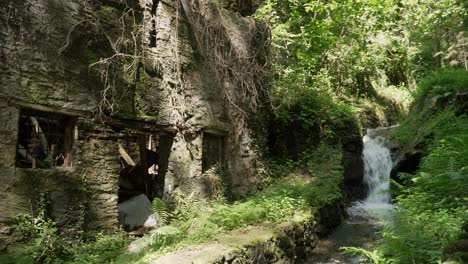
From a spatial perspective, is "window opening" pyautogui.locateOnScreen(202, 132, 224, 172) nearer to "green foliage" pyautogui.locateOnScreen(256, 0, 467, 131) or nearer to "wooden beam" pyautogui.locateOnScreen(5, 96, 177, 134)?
"wooden beam" pyautogui.locateOnScreen(5, 96, 177, 134)

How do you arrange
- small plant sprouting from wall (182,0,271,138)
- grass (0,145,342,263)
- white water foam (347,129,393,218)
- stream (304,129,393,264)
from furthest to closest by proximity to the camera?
white water foam (347,129,393,218)
small plant sprouting from wall (182,0,271,138)
stream (304,129,393,264)
grass (0,145,342,263)

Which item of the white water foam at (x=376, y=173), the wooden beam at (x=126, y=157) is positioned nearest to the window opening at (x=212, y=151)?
the wooden beam at (x=126, y=157)

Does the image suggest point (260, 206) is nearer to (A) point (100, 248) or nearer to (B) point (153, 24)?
(A) point (100, 248)

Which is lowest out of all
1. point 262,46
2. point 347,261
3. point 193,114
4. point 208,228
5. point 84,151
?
point 347,261

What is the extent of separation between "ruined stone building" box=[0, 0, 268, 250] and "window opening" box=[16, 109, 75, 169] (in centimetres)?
2

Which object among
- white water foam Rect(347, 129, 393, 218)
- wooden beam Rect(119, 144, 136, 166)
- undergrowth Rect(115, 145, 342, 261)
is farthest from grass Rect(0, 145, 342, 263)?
wooden beam Rect(119, 144, 136, 166)

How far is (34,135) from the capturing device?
7652 millimetres

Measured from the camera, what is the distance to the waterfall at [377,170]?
1240 cm

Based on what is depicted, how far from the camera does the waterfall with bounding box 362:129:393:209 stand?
40.7 ft

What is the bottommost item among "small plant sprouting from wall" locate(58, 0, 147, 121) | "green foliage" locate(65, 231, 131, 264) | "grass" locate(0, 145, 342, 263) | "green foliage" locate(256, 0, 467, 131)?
"green foliage" locate(65, 231, 131, 264)

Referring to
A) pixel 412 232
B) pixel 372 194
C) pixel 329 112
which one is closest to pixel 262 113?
pixel 329 112

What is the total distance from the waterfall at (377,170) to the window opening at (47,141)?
932 centimetres

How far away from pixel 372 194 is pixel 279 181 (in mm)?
4156

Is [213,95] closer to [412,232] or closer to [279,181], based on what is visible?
[279,181]
